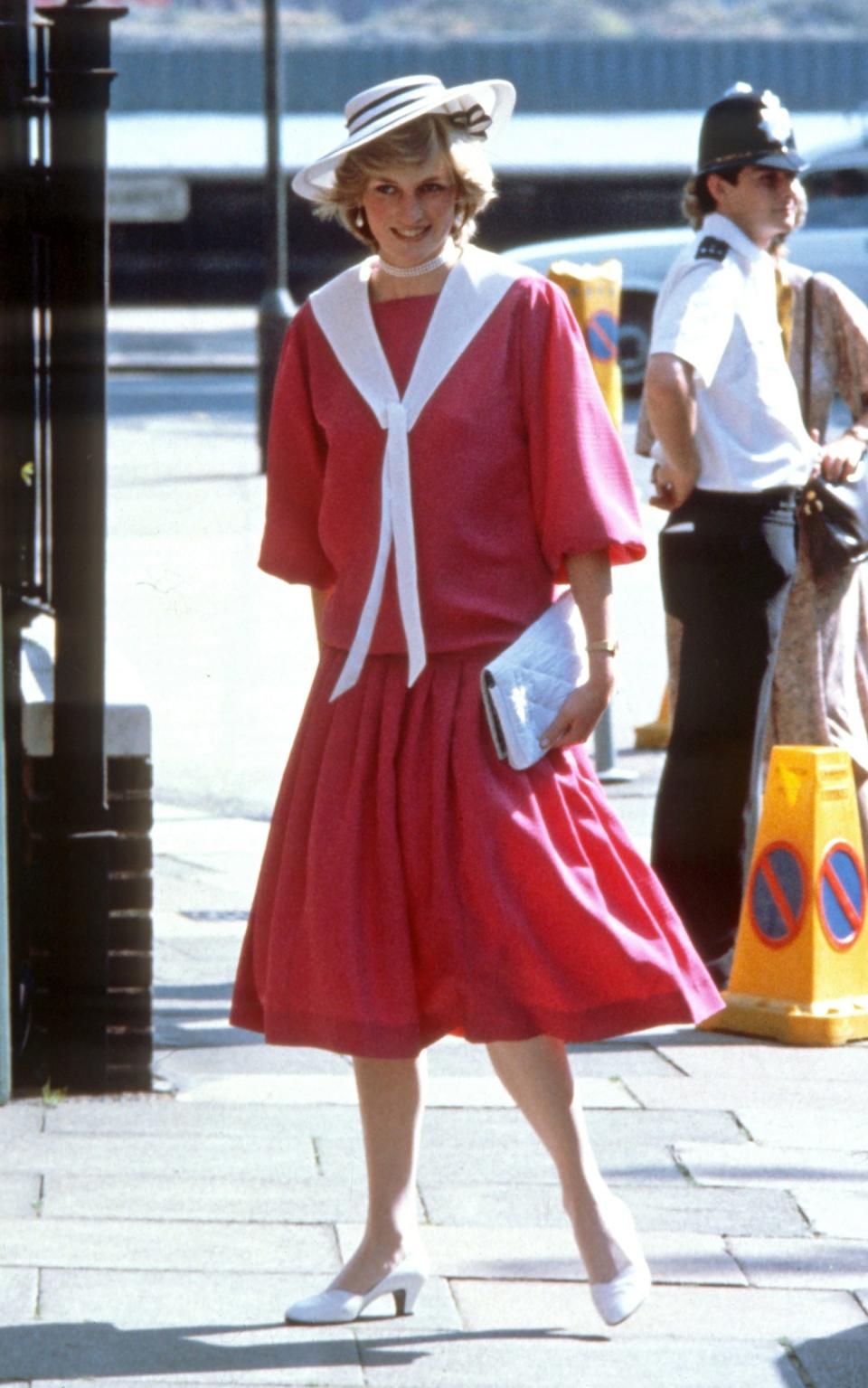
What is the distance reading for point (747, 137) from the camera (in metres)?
5.81

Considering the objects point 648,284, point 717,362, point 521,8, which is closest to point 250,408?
point 648,284

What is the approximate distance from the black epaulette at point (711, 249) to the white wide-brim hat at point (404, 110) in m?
1.92

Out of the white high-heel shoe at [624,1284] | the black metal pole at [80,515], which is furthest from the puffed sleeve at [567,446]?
the black metal pole at [80,515]

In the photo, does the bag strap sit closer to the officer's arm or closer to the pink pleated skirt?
the officer's arm

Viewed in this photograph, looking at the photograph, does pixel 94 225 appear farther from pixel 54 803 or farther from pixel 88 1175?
pixel 88 1175

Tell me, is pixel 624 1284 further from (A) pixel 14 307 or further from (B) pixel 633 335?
(B) pixel 633 335

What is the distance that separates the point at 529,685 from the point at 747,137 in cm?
244

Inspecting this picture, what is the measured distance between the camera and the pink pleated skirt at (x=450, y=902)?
3732 millimetres

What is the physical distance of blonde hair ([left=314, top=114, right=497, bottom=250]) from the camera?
12.3 feet

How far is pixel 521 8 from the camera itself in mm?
76438

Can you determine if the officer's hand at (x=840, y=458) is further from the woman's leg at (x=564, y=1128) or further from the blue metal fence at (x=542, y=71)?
the blue metal fence at (x=542, y=71)

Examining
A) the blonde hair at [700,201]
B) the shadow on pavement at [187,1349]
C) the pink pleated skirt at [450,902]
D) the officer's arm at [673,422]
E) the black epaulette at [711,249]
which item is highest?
the blonde hair at [700,201]

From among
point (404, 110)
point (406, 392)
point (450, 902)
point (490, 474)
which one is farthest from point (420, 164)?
point (450, 902)

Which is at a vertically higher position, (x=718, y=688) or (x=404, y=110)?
(x=404, y=110)
